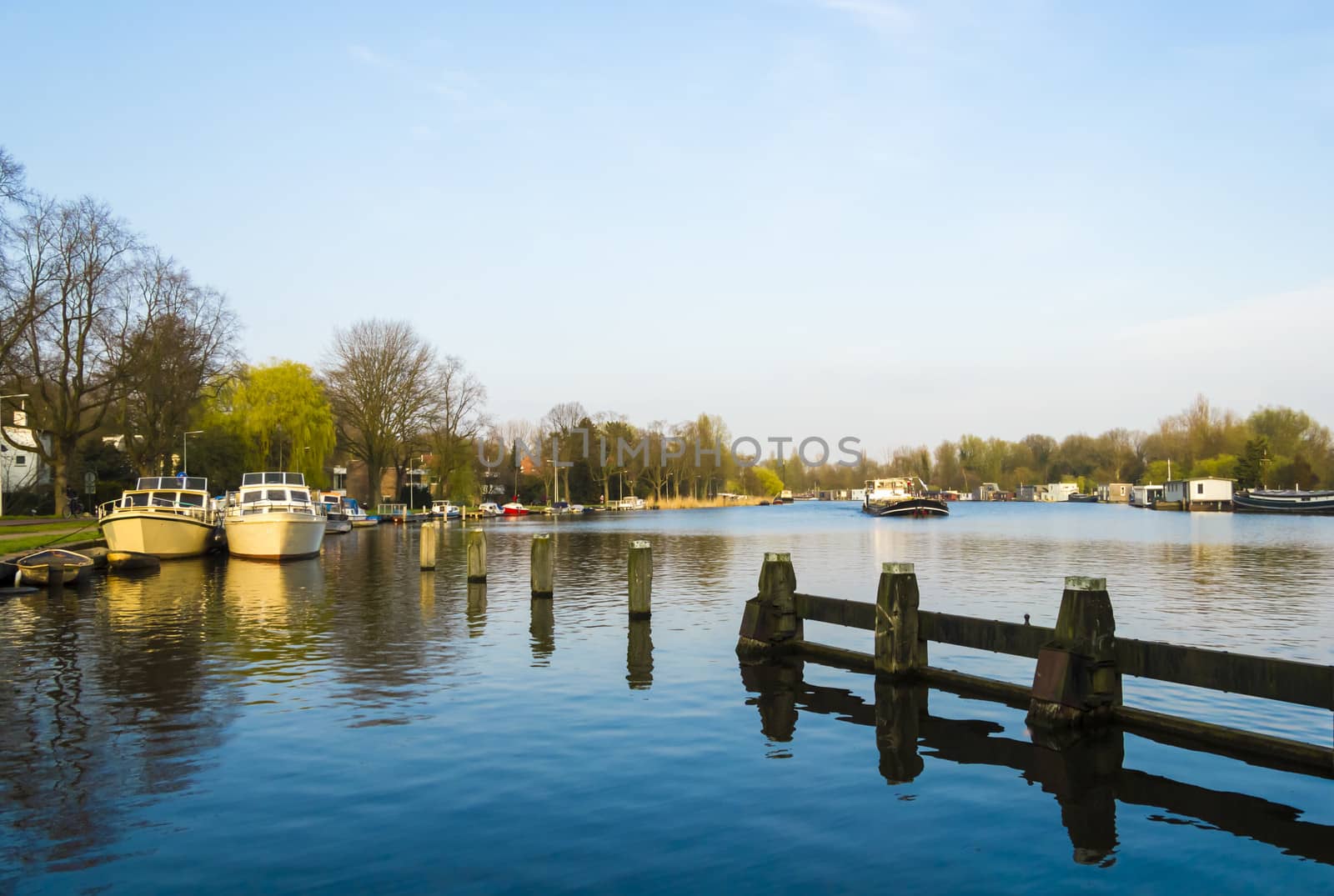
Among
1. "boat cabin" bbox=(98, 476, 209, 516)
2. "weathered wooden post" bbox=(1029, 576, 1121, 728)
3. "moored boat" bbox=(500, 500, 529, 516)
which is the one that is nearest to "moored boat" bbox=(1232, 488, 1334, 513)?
"moored boat" bbox=(500, 500, 529, 516)

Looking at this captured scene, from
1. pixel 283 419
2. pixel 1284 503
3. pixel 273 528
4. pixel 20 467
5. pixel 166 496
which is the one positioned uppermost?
pixel 283 419

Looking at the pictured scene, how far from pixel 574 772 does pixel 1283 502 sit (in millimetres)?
122701

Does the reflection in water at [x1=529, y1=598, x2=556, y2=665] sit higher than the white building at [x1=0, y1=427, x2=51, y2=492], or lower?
lower

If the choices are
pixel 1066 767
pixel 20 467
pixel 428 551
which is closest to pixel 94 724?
pixel 1066 767

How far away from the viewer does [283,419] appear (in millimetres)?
83750

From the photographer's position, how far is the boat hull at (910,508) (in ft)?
360

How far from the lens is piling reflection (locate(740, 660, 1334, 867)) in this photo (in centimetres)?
912

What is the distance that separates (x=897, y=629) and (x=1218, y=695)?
17.2ft

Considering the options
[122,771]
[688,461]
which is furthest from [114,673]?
[688,461]

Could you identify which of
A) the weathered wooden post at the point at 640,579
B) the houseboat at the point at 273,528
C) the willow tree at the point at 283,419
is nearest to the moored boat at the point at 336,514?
the willow tree at the point at 283,419

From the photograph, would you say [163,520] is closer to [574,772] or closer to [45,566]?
[45,566]

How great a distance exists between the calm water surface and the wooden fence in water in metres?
0.35

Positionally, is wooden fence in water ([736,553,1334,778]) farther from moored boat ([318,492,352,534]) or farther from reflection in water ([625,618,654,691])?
moored boat ([318,492,352,534])

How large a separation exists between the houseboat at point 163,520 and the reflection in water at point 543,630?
21350mm
